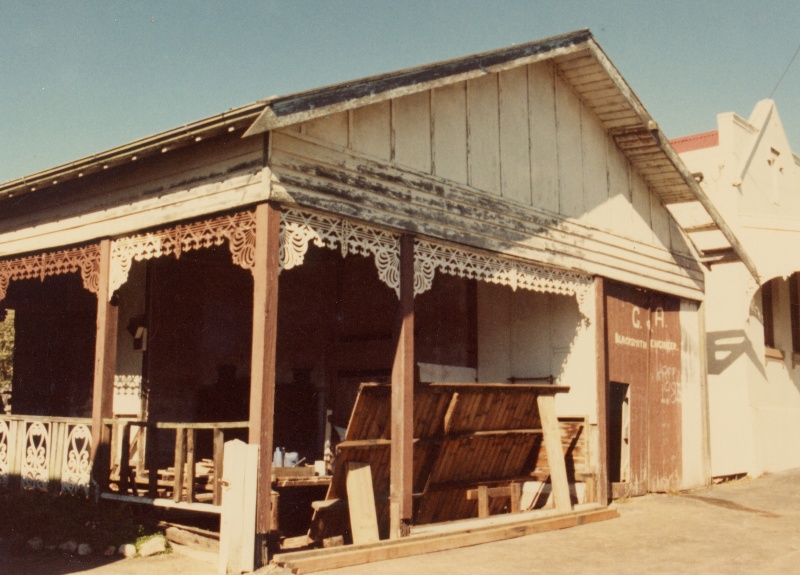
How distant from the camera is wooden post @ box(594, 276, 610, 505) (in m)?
11.7

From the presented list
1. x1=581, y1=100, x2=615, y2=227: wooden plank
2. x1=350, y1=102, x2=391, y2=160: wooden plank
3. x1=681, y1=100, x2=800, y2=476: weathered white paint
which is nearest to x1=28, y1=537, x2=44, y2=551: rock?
x1=350, y1=102, x2=391, y2=160: wooden plank

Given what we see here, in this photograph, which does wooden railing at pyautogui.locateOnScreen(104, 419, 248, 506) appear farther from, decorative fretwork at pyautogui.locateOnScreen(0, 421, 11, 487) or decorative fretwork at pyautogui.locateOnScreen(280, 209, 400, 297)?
decorative fretwork at pyautogui.locateOnScreen(280, 209, 400, 297)

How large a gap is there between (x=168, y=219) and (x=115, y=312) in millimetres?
1491

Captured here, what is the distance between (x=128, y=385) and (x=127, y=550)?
3651 millimetres

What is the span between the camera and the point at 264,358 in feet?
24.7

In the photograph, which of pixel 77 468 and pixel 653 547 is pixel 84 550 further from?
pixel 653 547

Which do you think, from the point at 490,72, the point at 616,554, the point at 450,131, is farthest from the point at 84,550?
the point at 490,72

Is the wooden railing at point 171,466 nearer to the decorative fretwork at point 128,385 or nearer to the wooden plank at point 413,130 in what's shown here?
the decorative fretwork at point 128,385

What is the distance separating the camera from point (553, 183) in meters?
11.6

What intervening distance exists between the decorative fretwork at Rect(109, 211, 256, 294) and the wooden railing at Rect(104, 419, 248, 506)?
1.61 m

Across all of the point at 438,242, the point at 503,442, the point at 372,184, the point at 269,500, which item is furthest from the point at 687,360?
the point at 269,500

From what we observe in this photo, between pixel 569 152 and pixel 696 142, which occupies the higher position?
pixel 696 142

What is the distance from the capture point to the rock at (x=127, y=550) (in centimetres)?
840

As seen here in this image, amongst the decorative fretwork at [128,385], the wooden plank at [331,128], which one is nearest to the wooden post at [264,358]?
the wooden plank at [331,128]
